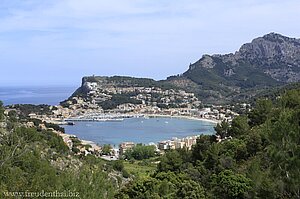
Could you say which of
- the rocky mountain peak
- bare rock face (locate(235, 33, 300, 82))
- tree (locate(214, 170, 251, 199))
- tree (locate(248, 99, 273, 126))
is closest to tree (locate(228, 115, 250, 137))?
tree (locate(248, 99, 273, 126))

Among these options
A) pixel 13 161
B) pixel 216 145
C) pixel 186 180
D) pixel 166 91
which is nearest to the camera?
pixel 13 161

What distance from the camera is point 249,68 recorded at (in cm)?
10281

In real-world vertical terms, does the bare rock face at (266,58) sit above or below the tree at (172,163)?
above

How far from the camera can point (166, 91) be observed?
3556 inches

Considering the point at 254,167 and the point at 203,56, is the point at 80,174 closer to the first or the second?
the point at 254,167

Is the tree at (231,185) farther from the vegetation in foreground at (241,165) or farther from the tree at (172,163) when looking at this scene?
the tree at (172,163)

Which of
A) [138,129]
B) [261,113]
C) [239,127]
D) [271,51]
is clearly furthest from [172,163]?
[271,51]

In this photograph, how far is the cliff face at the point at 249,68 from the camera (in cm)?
9169

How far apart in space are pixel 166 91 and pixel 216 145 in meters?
76.1

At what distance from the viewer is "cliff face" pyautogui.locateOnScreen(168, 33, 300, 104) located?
301ft

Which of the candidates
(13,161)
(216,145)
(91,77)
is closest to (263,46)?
(91,77)

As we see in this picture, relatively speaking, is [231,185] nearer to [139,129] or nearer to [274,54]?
[139,129]

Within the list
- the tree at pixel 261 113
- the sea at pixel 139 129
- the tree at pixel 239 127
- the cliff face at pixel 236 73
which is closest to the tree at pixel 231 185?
the tree at pixel 239 127

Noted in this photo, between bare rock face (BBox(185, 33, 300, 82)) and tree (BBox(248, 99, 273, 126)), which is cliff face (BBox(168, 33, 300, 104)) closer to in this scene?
bare rock face (BBox(185, 33, 300, 82))
